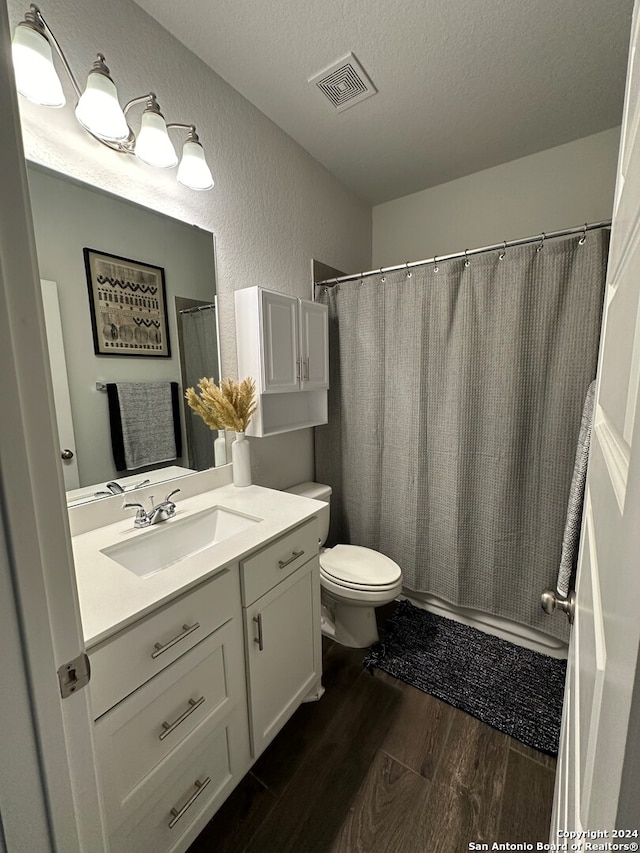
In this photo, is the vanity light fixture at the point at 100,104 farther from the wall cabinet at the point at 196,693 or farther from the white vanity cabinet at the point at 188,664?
the wall cabinet at the point at 196,693

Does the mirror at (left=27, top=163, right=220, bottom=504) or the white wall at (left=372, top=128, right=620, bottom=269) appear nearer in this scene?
the mirror at (left=27, top=163, right=220, bottom=504)

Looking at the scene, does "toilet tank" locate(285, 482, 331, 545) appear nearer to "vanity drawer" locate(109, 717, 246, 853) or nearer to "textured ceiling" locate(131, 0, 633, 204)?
"vanity drawer" locate(109, 717, 246, 853)

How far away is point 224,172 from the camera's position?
1554mm

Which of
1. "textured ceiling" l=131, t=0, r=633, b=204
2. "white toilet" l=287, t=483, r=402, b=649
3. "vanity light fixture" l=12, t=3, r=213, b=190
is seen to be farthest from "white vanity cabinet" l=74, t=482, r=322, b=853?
"textured ceiling" l=131, t=0, r=633, b=204

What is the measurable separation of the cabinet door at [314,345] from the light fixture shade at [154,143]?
0.81 meters

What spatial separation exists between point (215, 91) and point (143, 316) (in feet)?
3.48

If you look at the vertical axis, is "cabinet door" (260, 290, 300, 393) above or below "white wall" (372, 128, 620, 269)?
below

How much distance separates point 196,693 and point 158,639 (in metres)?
0.23

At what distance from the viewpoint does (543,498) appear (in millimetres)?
1652

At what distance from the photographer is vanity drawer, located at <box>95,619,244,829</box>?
0.76 m

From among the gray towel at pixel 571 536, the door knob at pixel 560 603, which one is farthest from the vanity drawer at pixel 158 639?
the gray towel at pixel 571 536

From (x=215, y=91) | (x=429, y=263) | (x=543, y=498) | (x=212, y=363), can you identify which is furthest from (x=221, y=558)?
(x=215, y=91)

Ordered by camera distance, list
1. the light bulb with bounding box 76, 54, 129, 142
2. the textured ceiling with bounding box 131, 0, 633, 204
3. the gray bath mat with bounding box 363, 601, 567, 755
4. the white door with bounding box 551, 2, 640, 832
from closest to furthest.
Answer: the white door with bounding box 551, 2, 640, 832
the light bulb with bounding box 76, 54, 129, 142
the textured ceiling with bounding box 131, 0, 633, 204
the gray bath mat with bounding box 363, 601, 567, 755

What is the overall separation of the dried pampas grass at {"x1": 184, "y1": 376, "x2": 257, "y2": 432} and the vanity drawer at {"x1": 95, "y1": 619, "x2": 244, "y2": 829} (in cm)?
77
